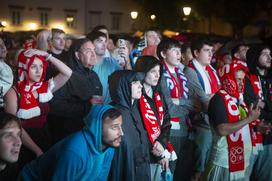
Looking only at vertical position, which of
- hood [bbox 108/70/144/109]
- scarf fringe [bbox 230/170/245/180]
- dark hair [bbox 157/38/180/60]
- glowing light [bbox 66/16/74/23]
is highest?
glowing light [bbox 66/16/74/23]

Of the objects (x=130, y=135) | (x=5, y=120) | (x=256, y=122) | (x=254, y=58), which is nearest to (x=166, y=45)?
(x=254, y=58)

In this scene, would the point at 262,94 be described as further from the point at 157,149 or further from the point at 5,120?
the point at 5,120

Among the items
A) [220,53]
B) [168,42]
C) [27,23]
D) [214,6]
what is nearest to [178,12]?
[214,6]

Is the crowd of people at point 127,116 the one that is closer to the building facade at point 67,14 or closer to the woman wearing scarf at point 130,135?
the woman wearing scarf at point 130,135

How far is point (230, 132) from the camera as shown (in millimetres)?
5066

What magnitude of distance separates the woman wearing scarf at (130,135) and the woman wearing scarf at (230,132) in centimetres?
86

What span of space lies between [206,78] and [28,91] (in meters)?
2.84

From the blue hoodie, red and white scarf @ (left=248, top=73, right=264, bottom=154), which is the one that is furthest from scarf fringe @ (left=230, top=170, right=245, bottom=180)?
the blue hoodie

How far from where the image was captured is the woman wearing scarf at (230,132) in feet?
16.7

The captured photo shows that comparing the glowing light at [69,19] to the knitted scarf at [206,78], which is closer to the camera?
the knitted scarf at [206,78]

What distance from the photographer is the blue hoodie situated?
3.61 m

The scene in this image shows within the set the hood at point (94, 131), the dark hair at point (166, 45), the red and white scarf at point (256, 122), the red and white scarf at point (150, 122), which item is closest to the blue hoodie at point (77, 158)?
the hood at point (94, 131)

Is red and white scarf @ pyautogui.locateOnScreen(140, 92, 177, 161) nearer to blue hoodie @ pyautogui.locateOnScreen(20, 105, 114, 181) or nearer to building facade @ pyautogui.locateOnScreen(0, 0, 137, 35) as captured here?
blue hoodie @ pyautogui.locateOnScreen(20, 105, 114, 181)

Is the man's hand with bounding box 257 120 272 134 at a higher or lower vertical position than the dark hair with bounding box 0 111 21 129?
lower
